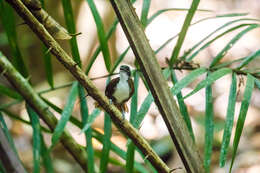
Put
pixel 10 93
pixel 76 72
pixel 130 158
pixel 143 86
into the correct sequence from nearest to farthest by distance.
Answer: pixel 76 72
pixel 130 158
pixel 10 93
pixel 143 86

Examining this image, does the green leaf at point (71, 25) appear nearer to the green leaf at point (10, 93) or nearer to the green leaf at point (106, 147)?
the green leaf at point (106, 147)

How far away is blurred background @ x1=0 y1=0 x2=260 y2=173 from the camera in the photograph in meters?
3.06

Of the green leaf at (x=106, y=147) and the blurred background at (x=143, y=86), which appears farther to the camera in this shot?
the blurred background at (x=143, y=86)

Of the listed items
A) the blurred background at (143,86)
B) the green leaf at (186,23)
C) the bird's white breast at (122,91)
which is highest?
the blurred background at (143,86)

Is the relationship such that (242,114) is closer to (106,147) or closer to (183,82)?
(183,82)

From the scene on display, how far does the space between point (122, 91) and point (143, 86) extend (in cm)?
289

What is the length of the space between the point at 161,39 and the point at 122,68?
3.11m

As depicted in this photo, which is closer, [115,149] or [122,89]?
[122,89]

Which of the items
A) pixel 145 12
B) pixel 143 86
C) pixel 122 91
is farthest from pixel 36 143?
pixel 143 86

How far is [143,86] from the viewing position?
3.77 meters

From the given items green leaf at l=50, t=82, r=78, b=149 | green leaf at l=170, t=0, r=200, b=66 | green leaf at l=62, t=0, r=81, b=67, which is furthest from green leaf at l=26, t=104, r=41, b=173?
green leaf at l=170, t=0, r=200, b=66

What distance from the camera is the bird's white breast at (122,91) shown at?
2.87 feet

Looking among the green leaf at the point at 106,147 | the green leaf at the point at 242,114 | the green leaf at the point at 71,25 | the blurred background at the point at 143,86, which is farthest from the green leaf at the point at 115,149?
the blurred background at the point at 143,86

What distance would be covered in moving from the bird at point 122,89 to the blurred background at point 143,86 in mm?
1854
